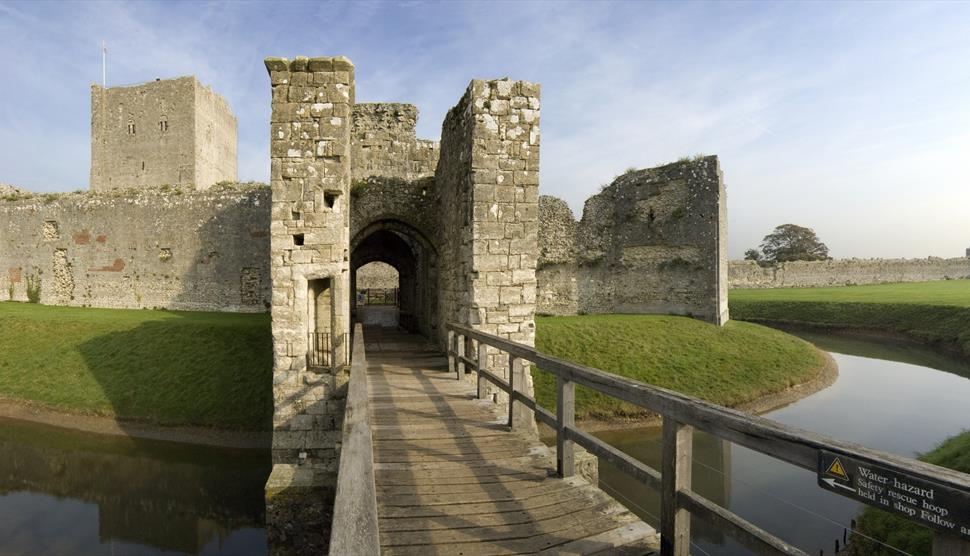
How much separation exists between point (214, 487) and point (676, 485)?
10160 mm

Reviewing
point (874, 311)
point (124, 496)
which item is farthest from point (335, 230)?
point (874, 311)

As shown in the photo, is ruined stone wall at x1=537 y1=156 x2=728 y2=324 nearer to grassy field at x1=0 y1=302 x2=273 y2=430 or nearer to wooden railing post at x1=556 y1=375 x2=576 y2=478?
grassy field at x1=0 y1=302 x2=273 y2=430

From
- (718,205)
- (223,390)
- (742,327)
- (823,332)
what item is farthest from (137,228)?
(823,332)

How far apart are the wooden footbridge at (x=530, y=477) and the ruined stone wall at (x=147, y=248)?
1630 centimetres

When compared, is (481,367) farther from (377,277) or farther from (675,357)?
(377,277)

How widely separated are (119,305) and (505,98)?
20775 millimetres

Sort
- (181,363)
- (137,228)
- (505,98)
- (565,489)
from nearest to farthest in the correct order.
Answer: (565,489)
(505,98)
(181,363)
(137,228)

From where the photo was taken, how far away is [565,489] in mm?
3984

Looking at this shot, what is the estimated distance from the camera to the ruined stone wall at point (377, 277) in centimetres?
3453

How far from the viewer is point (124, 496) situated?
31.6ft

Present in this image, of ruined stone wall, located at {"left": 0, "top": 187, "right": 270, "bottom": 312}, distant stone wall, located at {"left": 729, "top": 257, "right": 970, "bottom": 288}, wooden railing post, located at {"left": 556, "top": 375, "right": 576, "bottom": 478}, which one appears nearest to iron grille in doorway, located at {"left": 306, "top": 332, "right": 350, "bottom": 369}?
wooden railing post, located at {"left": 556, "top": 375, "right": 576, "bottom": 478}

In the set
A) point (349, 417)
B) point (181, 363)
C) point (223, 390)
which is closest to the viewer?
point (349, 417)

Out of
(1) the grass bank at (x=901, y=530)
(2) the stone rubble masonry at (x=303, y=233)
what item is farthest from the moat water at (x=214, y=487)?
(2) the stone rubble masonry at (x=303, y=233)

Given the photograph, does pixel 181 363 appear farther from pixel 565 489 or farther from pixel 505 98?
pixel 565 489
